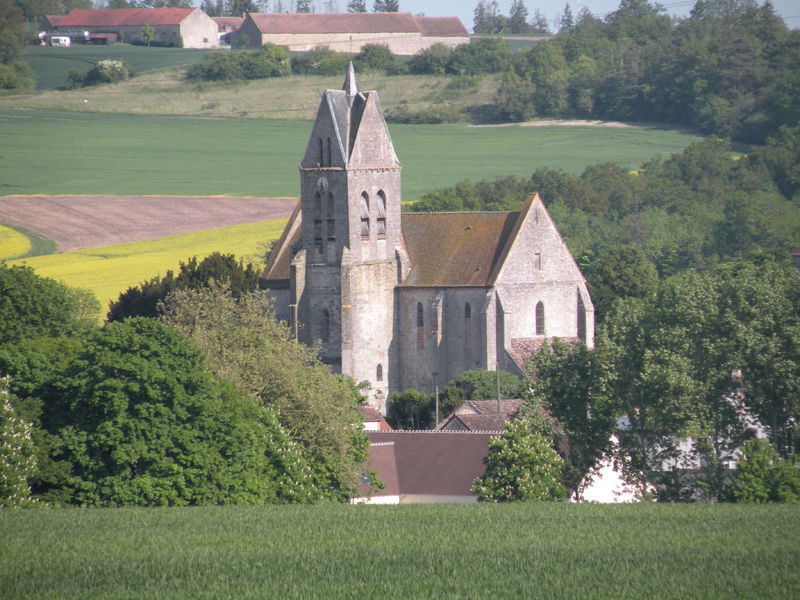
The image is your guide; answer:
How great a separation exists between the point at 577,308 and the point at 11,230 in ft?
111

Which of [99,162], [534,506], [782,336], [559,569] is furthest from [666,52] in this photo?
[559,569]

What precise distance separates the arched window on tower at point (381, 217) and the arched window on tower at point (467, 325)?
482 cm

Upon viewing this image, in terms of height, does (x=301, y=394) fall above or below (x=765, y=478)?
above

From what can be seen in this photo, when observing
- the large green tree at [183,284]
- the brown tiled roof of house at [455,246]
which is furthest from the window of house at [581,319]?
the large green tree at [183,284]

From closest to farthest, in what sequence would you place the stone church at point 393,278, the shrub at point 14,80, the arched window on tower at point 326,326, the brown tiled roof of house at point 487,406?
the brown tiled roof of house at point 487,406 < the stone church at point 393,278 < the arched window on tower at point 326,326 < the shrub at point 14,80

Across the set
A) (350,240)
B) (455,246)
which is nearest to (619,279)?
(455,246)

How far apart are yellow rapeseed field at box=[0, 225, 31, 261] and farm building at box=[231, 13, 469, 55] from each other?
193 feet

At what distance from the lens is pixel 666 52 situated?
530 feet

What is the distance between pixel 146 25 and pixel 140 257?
66046 mm

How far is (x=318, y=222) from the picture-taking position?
7750cm

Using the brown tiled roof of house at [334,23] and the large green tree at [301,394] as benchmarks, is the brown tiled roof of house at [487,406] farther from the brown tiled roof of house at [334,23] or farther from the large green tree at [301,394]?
the brown tiled roof of house at [334,23]

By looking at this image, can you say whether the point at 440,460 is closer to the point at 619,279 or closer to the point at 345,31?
the point at 619,279

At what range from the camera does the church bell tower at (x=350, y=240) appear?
3014 inches

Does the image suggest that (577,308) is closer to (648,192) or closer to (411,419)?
(411,419)
